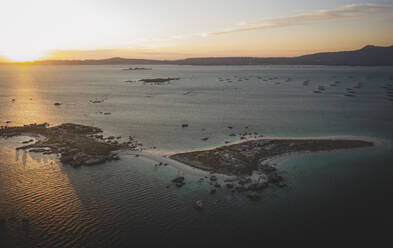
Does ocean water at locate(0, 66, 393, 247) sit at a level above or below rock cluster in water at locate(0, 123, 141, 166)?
below

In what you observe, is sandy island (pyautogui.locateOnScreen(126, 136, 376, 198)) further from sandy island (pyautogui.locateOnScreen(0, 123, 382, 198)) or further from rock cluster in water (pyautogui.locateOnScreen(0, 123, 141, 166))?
rock cluster in water (pyautogui.locateOnScreen(0, 123, 141, 166))

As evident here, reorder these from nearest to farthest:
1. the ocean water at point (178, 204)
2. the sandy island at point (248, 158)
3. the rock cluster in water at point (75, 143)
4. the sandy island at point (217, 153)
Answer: the ocean water at point (178, 204) → the sandy island at point (248, 158) → the sandy island at point (217, 153) → the rock cluster in water at point (75, 143)

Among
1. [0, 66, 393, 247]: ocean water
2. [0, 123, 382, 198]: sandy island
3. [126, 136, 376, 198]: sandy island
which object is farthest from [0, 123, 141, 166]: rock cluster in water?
[126, 136, 376, 198]: sandy island

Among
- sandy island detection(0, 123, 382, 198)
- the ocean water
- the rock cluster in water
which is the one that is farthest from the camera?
the rock cluster in water

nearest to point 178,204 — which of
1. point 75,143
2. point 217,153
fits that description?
point 217,153

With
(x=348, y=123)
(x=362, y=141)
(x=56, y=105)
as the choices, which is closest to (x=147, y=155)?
(x=362, y=141)

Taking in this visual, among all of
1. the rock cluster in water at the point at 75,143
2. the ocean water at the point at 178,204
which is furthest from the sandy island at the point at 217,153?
the ocean water at the point at 178,204

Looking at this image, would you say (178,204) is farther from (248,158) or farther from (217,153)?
(248,158)

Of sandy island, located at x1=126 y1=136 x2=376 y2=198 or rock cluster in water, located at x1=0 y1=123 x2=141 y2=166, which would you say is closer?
sandy island, located at x1=126 y1=136 x2=376 y2=198

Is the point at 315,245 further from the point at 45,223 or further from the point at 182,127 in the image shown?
the point at 182,127

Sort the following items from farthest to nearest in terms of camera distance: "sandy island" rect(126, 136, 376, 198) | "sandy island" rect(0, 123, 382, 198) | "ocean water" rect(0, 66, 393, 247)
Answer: "sandy island" rect(0, 123, 382, 198), "sandy island" rect(126, 136, 376, 198), "ocean water" rect(0, 66, 393, 247)

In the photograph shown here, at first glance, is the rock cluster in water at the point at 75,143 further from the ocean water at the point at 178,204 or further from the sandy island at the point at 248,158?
the sandy island at the point at 248,158
